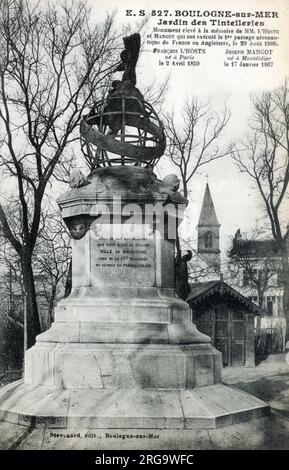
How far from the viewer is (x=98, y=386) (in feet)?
25.5

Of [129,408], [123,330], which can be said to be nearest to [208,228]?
[123,330]

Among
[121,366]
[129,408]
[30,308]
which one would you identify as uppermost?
[30,308]

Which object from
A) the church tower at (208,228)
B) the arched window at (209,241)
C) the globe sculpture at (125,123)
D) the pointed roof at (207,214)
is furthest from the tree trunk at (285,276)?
the pointed roof at (207,214)

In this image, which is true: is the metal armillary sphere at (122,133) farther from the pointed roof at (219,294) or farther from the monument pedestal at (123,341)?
the pointed roof at (219,294)

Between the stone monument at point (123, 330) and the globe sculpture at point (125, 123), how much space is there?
26mm

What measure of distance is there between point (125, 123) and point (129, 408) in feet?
16.4

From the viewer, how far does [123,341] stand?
8.05 meters

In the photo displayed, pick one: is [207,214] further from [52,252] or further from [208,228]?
[52,252]

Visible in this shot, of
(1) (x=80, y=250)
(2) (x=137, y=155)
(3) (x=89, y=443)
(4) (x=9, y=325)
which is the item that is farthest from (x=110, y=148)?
(4) (x=9, y=325)

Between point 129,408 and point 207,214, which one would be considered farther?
point 207,214

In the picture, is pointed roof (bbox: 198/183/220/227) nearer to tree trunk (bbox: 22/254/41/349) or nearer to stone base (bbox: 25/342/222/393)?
tree trunk (bbox: 22/254/41/349)

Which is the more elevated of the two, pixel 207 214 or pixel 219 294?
pixel 207 214

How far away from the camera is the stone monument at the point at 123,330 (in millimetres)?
7355
